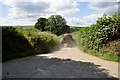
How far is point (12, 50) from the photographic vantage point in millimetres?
18625

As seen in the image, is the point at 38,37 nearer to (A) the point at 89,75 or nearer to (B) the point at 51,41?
(B) the point at 51,41

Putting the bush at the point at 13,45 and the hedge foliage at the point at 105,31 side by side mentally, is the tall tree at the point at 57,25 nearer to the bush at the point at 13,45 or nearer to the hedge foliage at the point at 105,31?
the bush at the point at 13,45

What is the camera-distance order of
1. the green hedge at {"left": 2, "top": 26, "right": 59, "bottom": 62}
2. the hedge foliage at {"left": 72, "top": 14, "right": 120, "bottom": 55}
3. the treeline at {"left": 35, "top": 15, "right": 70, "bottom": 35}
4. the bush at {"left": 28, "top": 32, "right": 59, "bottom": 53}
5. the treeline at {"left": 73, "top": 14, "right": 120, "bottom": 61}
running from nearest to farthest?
1. the treeline at {"left": 73, "top": 14, "right": 120, "bottom": 61}
2. the hedge foliage at {"left": 72, "top": 14, "right": 120, "bottom": 55}
3. the green hedge at {"left": 2, "top": 26, "right": 59, "bottom": 62}
4. the bush at {"left": 28, "top": 32, "right": 59, "bottom": 53}
5. the treeline at {"left": 35, "top": 15, "right": 70, "bottom": 35}

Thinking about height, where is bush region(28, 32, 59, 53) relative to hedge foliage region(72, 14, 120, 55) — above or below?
below

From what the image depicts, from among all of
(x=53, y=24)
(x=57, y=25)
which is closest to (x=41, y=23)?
(x=53, y=24)

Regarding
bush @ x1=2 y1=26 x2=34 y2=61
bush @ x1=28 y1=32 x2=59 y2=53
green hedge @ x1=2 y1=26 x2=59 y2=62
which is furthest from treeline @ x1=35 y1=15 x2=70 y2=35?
bush @ x1=2 y1=26 x2=34 y2=61

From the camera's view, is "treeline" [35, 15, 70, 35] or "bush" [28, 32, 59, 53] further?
"treeline" [35, 15, 70, 35]

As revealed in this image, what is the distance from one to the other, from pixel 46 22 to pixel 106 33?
113ft

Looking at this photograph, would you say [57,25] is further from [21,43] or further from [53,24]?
[21,43]

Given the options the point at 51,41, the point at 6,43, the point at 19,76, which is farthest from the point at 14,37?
the point at 19,76

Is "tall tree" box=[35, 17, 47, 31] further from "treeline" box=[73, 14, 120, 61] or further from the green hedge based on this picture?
"treeline" box=[73, 14, 120, 61]

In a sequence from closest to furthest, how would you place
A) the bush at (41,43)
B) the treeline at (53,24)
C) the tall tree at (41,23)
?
the bush at (41,43), the treeline at (53,24), the tall tree at (41,23)

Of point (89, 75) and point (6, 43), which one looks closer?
point (89, 75)

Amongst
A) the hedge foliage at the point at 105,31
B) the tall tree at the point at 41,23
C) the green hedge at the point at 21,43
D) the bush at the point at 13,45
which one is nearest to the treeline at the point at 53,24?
the tall tree at the point at 41,23
